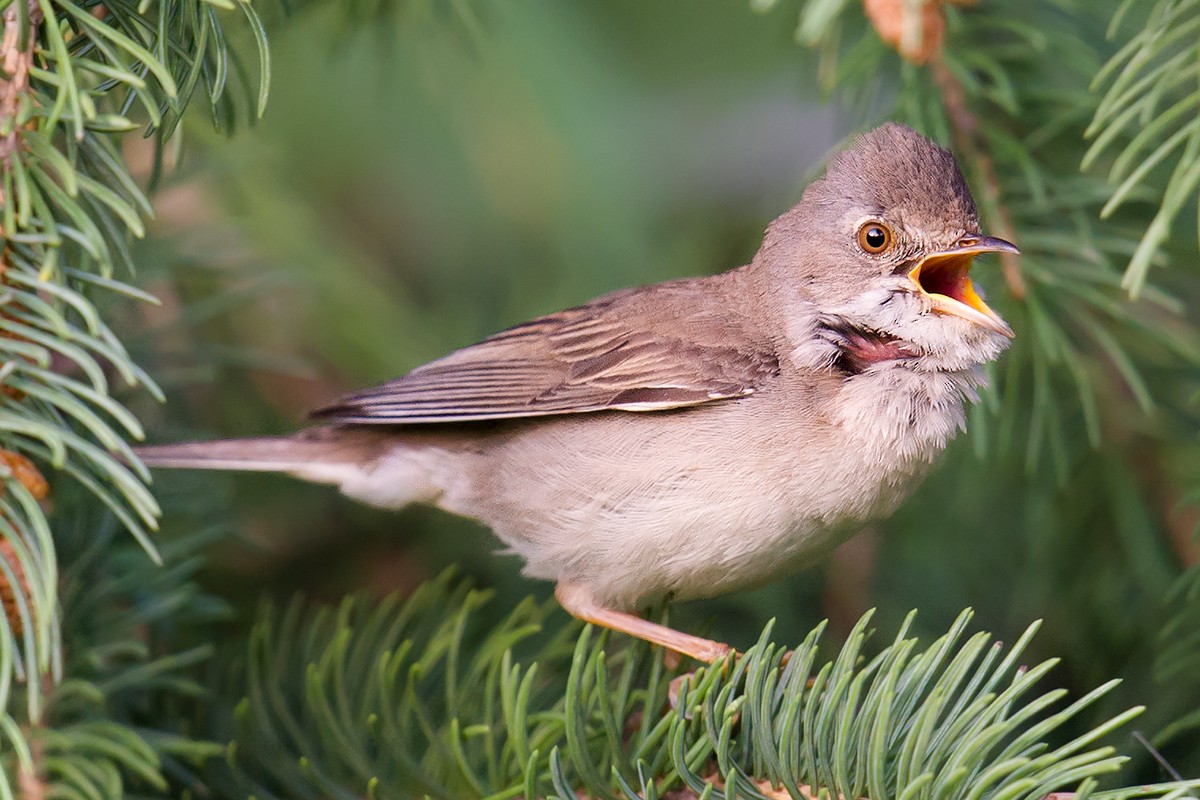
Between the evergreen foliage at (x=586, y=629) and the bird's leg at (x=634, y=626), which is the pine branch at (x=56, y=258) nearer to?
the evergreen foliage at (x=586, y=629)

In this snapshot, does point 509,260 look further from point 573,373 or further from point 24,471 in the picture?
point 24,471

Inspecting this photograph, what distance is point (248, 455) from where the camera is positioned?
305 centimetres

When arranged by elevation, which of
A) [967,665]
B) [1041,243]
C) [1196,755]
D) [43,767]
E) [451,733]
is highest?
[1041,243]

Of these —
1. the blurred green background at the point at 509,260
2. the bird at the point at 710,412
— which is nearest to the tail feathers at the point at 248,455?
the bird at the point at 710,412

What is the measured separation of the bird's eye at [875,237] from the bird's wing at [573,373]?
35cm

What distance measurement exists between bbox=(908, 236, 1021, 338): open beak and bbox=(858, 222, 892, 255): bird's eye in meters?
0.11

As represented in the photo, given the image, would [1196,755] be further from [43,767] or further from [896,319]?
[43,767]

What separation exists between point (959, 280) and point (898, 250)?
0.16 metres

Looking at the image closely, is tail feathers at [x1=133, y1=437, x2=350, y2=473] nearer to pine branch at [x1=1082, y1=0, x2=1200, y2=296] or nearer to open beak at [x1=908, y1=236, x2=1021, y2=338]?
open beak at [x1=908, y1=236, x2=1021, y2=338]

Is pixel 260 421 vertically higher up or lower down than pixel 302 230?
lower down

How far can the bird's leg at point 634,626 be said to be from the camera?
2736mm

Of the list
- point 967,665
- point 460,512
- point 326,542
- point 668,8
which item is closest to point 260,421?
point 326,542

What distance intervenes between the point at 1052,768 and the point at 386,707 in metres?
1.24

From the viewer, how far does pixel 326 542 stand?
3.54 m
